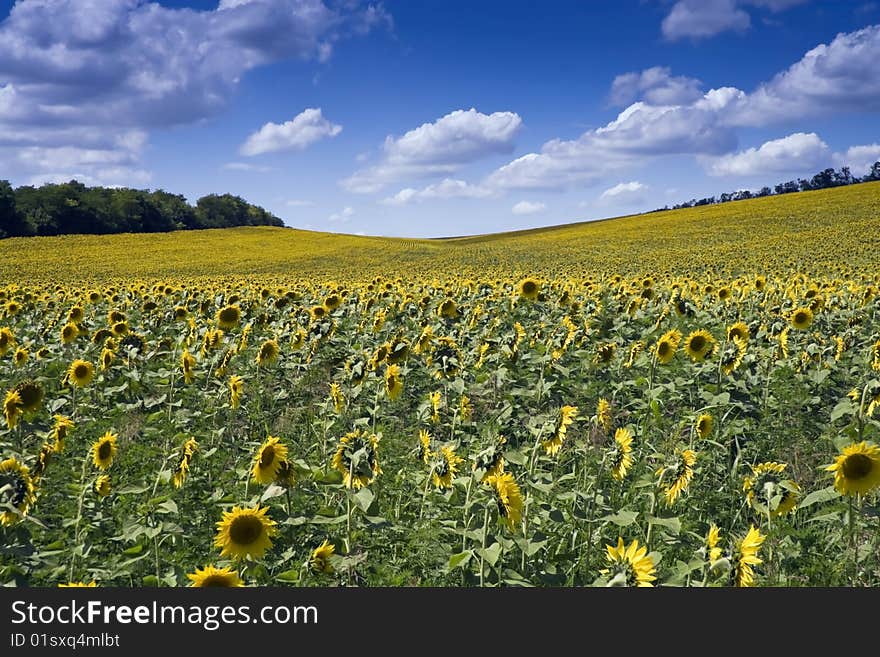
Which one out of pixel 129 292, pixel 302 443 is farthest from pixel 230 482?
pixel 129 292

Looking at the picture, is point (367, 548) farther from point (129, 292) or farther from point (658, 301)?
point (129, 292)

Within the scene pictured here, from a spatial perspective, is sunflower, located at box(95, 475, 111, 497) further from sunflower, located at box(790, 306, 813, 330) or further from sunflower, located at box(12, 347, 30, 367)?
sunflower, located at box(790, 306, 813, 330)

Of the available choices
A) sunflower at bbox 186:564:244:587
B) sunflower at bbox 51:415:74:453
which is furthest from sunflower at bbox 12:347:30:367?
sunflower at bbox 186:564:244:587

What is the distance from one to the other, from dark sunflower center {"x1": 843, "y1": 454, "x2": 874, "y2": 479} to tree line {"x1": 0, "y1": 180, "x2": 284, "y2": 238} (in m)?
70.6

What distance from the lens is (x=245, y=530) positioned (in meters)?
2.89

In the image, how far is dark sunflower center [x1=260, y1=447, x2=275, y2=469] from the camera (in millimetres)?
3381

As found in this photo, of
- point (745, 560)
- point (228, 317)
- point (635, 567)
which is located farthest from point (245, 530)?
point (228, 317)

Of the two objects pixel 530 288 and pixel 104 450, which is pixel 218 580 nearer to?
pixel 104 450

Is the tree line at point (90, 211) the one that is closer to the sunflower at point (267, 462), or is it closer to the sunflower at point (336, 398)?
the sunflower at point (336, 398)

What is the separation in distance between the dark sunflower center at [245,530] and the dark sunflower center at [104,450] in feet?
5.84

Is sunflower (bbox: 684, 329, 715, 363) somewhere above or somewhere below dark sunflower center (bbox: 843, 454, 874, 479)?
above

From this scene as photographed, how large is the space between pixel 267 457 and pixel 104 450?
4.88ft

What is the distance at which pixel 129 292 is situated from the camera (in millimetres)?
13172

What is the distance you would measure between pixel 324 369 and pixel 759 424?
5054 millimetres
